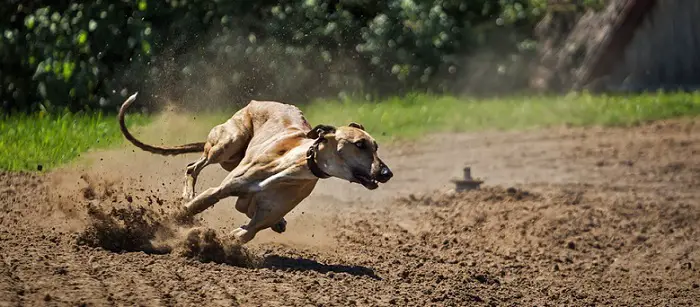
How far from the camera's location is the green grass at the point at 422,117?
13.4 metres

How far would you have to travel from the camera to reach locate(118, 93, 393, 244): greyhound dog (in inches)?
330

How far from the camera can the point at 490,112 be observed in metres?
16.2

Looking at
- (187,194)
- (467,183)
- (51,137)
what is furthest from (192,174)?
(51,137)

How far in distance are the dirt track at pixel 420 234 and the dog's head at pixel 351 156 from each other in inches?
25.4

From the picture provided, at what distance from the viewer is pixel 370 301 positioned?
296 inches

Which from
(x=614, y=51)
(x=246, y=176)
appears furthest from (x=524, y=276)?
(x=614, y=51)

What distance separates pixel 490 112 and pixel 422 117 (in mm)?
1011

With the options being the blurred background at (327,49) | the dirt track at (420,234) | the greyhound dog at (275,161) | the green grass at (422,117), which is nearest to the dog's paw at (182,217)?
the greyhound dog at (275,161)

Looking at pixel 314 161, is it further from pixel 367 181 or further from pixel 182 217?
pixel 182 217

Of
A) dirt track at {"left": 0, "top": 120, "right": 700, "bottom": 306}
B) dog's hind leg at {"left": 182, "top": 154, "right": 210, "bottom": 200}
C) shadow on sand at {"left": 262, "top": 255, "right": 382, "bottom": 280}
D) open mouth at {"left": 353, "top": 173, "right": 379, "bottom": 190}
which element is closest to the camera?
dirt track at {"left": 0, "top": 120, "right": 700, "bottom": 306}

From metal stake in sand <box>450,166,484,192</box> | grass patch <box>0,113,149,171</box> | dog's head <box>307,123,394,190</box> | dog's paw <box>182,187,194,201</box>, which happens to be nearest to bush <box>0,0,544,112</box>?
grass patch <box>0,113,149,171</box>

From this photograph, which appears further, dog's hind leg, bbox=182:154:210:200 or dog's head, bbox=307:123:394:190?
dog's hind leg, bbox=182:154:210:200

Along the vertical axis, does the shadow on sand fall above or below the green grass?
below

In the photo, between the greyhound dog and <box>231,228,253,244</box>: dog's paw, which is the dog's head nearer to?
the greyhound dog
